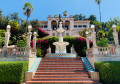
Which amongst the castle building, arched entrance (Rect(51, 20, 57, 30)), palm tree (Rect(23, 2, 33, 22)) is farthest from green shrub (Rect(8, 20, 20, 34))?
arched entrance (Rect(51, 20, 57, 30))

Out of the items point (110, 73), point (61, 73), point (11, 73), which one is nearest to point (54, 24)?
point (61, 73)

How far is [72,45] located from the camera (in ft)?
68.7

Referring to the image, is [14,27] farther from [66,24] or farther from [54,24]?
Result: [66,24]

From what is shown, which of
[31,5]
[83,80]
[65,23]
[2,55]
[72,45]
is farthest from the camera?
[65,23]

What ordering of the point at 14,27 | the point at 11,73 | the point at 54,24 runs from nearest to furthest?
1. the point at 11,73
2. the point at 14,27
3. the point at 54,24

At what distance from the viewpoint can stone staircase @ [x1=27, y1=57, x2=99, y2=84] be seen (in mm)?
8008

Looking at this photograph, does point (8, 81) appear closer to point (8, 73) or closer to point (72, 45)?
point (8, 73)

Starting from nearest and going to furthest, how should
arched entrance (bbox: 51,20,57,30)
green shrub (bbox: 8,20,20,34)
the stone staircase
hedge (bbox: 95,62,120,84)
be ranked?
hedge (bbox: 95,62,120,84), the stone staircase, green shrub (bbox: 8,20,20,34), arched entrance (bbox: 51,20,57,30)

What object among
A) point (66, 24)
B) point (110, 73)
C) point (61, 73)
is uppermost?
point (66, 24)

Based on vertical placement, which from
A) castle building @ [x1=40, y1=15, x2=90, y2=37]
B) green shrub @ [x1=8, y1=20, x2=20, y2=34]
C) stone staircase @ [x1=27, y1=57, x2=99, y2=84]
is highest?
castle building @ [x1=40, y1=15, x2=90, y2=37]

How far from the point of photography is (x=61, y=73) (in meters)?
9.09

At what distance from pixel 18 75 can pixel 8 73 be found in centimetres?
67

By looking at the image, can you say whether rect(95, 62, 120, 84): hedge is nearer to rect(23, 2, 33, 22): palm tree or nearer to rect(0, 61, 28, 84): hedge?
rect(0, 61, 28, 84): hedge

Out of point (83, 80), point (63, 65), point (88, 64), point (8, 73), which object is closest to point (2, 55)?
point (8, 73)
